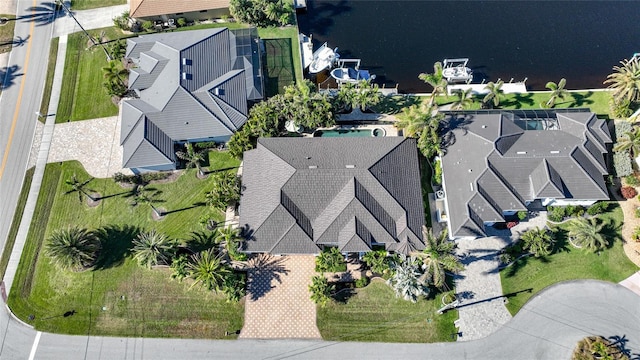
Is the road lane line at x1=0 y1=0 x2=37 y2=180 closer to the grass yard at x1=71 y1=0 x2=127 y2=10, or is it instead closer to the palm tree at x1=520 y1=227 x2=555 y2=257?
the grass yard at x1=71 y1=0 x2=127 y2=10

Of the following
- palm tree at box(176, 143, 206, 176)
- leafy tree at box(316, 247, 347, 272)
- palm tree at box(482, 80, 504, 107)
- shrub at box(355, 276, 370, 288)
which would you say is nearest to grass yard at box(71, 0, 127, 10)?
palm tree at box(176, 143, 206, 176)

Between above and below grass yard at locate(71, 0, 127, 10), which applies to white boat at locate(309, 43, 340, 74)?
below

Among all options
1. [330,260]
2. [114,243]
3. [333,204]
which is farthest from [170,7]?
[330,260]

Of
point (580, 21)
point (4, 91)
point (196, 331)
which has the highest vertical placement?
point (580, 21)

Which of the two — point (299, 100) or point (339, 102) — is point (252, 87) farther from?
point (339, 102)

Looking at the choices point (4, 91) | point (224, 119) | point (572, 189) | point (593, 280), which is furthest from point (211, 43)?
point (593, 280)

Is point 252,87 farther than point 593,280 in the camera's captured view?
Yes
